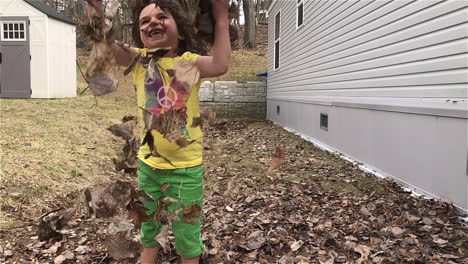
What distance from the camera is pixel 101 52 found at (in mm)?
1154

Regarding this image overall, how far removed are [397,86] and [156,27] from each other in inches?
152

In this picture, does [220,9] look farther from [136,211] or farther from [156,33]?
[136,211]

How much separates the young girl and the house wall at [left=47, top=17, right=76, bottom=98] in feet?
38.3

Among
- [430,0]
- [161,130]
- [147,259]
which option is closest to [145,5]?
[161,130]

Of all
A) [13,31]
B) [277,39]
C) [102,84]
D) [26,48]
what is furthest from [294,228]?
[13,31]

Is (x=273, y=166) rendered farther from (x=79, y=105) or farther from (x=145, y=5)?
(x=79, y=105)

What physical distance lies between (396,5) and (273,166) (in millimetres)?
4101

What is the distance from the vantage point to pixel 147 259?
6.82 ft

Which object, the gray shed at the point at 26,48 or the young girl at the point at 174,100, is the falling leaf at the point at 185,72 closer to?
the young girl at the point at 174,100

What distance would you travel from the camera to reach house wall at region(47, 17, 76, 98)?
12719mm

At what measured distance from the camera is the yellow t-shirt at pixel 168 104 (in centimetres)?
175

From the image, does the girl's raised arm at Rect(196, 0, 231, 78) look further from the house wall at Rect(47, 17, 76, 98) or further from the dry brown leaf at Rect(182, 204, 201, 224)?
the house wall at Rect(47, 17, 76, 98)

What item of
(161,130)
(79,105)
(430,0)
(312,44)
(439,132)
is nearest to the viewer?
(161,130)

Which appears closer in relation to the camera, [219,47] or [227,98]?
[219,47]
